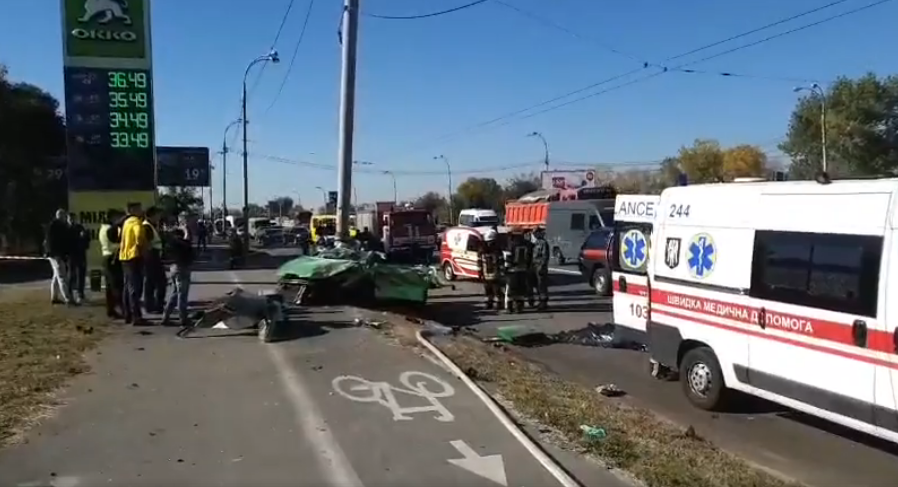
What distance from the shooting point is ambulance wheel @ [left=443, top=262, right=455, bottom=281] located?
26.0 meters

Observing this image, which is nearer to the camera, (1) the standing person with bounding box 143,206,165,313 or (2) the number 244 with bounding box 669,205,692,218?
(2) the number 244 with bounding box 669,205,692,218

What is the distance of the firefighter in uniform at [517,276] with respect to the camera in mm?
17703

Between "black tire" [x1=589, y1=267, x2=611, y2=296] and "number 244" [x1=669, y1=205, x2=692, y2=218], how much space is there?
1181 cm

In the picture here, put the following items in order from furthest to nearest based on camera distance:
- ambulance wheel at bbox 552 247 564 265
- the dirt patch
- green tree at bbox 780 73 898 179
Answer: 1. green tree at bbox 780 73 898 179
2. ambulance wheel at bbox 552 247 564 265
3. the dirt patch

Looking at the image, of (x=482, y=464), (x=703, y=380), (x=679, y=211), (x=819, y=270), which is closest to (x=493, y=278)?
(x=679, y=211)

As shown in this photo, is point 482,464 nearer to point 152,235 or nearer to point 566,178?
point 152,235

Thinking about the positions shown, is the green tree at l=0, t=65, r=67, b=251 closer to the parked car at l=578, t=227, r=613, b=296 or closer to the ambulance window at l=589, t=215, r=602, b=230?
the ambulance window at l=589, t=215, r=602, b=230

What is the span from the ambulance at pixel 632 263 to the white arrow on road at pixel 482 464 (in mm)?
4916

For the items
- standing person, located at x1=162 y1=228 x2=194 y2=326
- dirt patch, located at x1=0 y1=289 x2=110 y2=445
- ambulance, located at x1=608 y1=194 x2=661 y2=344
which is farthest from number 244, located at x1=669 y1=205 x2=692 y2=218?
standing person, located at x1=162 y1=228 x2=194 y2=326

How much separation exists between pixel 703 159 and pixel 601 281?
75879 mm

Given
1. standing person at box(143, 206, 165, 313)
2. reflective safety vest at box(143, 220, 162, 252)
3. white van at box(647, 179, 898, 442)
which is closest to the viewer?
white van at box(647, 179, 898, 442)

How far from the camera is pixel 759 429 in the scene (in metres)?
8.14

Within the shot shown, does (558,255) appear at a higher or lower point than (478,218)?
lower

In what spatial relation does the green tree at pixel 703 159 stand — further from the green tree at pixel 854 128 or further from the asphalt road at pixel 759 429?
the asphalt road at pixel 759 429
